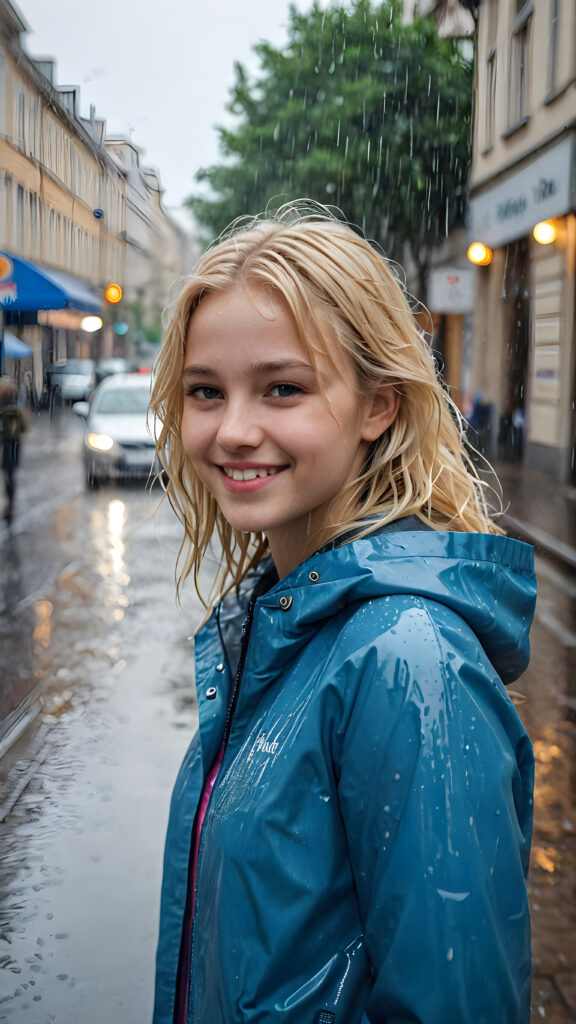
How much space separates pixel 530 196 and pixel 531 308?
504 cm

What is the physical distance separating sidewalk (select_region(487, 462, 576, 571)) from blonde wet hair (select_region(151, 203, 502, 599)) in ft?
22.0

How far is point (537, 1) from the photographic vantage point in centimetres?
758

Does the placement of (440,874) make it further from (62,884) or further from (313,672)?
(62,884)

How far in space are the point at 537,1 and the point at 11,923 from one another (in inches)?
294

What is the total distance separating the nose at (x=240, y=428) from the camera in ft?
3.96

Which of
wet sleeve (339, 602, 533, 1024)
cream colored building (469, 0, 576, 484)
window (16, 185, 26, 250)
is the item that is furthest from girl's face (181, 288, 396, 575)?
cream colored building (469, 0, 576, 484)

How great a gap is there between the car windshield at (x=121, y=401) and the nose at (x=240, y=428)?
13.0 meters

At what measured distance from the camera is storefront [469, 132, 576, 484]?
11.5m

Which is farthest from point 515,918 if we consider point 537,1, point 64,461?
point 64,461

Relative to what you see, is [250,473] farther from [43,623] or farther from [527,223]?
[527,223]

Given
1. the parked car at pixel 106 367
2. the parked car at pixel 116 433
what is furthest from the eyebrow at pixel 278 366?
the parked car at pixel 116 433

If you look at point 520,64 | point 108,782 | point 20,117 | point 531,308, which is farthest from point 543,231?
point 108,782

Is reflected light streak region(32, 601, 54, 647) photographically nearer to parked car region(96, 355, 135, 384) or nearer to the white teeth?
parked car region(96, 355, 135, 384)

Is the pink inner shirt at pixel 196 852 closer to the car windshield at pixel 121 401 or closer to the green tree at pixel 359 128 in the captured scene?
the green tree at pixel 359 128
